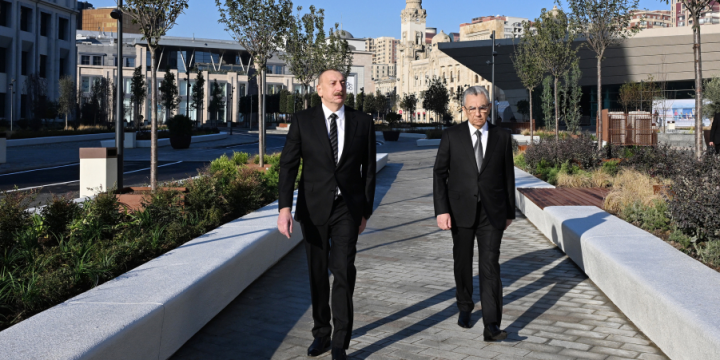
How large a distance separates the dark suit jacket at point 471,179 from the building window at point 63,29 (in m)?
74.2

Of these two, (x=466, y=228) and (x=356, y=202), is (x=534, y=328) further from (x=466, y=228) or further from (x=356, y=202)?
(x=356, y=202)

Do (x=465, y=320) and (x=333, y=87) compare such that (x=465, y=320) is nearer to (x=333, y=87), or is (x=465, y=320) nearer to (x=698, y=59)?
(x=333, y=87)

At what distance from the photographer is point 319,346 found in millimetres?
4574

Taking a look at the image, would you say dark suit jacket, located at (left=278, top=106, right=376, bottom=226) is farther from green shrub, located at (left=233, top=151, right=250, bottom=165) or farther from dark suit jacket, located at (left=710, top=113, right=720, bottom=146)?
dark suit jacket, located at (left=710, top=113, right=720, bottom=146)

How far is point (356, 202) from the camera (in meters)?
4.49

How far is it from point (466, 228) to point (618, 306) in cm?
167

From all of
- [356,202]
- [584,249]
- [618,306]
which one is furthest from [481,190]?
[584,249]

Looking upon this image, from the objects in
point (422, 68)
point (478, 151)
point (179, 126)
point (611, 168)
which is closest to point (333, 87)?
point (478, 151)

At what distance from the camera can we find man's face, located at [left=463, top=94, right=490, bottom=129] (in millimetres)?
5027

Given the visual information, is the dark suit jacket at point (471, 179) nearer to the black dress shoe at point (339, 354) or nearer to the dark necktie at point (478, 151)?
the dark necktie at point (478, 151)

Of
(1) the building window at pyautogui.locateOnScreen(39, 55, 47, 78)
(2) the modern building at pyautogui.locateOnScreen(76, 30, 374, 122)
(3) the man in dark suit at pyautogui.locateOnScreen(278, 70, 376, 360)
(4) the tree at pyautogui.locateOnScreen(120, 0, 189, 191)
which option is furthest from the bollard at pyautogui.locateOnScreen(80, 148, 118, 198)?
(2) the modern building at pyautogui.locateOnScreen(76, 30, 374, 122)

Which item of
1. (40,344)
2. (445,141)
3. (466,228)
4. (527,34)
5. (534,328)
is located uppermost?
(527,34)

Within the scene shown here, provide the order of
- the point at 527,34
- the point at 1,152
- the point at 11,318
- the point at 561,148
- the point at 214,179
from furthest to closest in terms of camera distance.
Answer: the point at 527,34, the point at 1,152, the point at 561,148, the point at 214,179, the point at 11,318

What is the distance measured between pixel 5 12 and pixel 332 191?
221 feet
